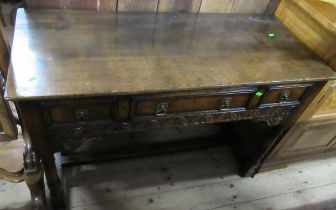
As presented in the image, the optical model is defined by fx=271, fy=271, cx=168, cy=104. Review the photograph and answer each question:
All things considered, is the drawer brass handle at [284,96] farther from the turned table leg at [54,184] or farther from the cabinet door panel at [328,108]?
the turned table leg at [54,184]

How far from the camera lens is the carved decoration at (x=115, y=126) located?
2.94 feet

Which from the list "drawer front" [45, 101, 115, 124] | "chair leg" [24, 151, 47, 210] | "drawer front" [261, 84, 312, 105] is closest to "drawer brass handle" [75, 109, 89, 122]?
"drawer front" [45, 101, 115, 124]

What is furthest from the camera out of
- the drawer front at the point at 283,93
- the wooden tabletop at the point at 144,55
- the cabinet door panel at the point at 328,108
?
the cabinet door panel at the point at 328,108

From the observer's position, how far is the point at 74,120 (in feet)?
2.88

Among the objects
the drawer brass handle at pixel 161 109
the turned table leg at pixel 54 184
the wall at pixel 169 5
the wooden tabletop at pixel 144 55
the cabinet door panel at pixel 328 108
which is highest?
the wall at pixel 169 5

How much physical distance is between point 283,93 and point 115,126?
2.20 feet

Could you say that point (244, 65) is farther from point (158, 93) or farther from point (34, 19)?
point (34, 19)

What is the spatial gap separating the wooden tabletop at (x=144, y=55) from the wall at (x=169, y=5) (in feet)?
0.11

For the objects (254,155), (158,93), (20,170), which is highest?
(158,93)

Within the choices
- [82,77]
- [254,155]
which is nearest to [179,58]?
[82,77]

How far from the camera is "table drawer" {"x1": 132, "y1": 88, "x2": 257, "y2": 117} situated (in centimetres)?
91

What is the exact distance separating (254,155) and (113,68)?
39.6 inches

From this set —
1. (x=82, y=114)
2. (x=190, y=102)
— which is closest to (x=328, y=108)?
(x=190, y=102)

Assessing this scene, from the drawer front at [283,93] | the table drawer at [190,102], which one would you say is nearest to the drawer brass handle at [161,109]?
the table drawer at [190,102]
